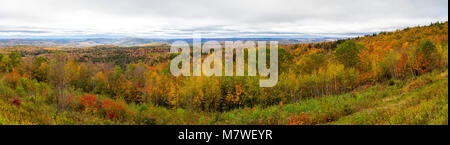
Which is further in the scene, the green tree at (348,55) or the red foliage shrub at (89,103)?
the green tree at (348,55)

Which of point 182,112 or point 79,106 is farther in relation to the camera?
point 182,112

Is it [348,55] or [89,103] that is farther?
[348,55]

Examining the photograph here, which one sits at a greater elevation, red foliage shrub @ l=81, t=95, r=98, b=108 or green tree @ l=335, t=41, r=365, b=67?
green tree @ l=335, t=41, r=365, b=67

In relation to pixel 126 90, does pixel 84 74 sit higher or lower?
higher

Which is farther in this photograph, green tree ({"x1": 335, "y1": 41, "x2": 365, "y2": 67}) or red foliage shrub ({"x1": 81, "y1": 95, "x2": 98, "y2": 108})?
green tree ({"x1": 335, "y1": 41, "x2": 365, "y2": 67})

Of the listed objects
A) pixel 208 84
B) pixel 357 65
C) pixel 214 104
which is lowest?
pixel 214 104

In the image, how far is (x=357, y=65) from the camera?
4103 cm

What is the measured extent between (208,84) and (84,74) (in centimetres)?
3303

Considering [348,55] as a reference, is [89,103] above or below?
below

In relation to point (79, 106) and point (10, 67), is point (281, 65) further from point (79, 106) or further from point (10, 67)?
point (10, 67)

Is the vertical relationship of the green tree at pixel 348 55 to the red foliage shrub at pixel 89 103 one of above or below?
above
